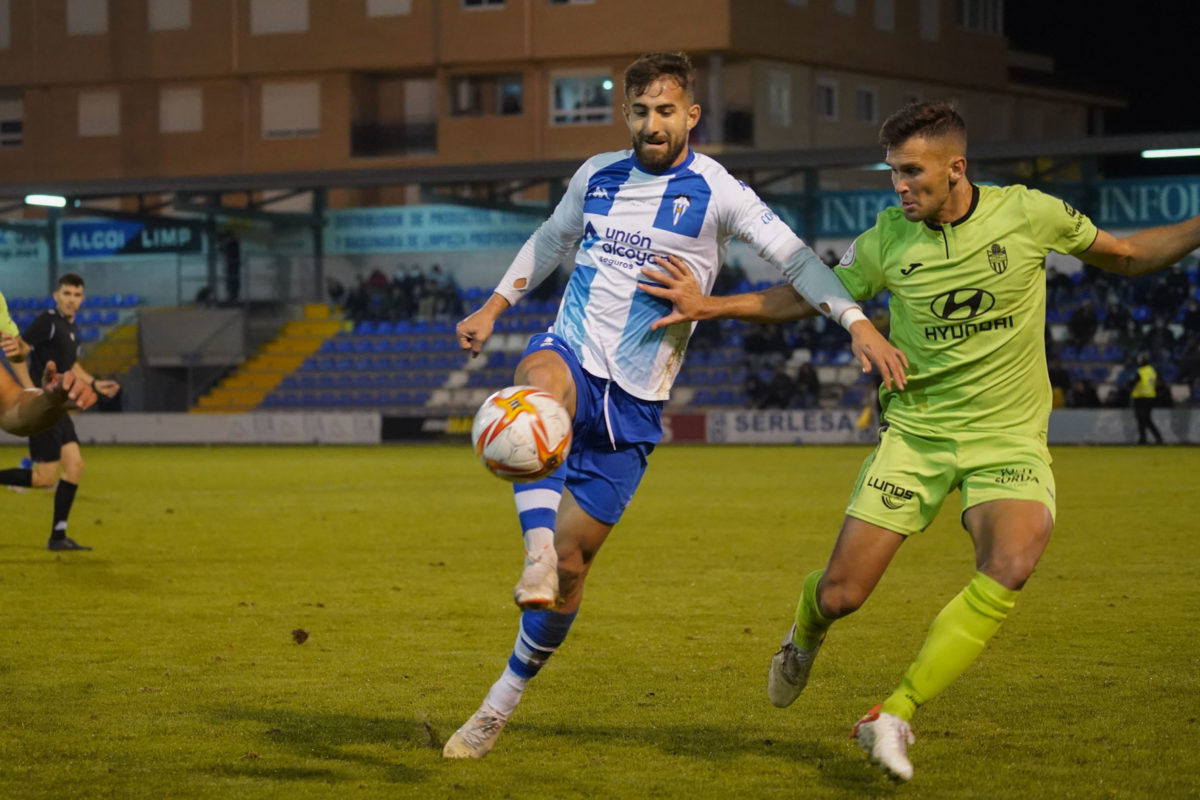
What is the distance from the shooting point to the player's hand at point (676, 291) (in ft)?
18.8

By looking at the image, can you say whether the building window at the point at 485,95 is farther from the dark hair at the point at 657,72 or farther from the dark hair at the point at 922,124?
the dark hair at the point at 922,124

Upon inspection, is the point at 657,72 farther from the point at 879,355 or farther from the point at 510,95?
the point at 510,95

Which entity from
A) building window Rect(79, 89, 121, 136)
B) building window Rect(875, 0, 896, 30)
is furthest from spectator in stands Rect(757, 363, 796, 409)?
building window Rect(79, 89, 121, 136)

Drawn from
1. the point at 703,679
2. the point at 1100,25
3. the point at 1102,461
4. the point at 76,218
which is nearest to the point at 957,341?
the point at 703,679

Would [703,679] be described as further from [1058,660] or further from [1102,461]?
[1102,461]

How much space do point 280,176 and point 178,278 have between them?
5.23 metres

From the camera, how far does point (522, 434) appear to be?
5.29 metres

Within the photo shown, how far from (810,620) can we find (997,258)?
1.47m

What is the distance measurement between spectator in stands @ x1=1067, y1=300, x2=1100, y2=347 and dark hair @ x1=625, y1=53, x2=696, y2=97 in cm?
2961

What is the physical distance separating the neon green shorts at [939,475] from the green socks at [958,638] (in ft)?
1.13

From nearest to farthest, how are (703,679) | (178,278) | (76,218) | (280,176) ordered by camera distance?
1. (703,679)
2. (280,176)
3. (178,278)
4. (76,218)

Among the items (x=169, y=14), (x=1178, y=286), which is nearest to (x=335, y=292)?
(x=169, y=14)

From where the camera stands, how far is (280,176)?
4078 cm

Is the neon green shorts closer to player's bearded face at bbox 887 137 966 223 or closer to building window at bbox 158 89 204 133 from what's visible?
player's bearded face at bbox 887 137 966 223
